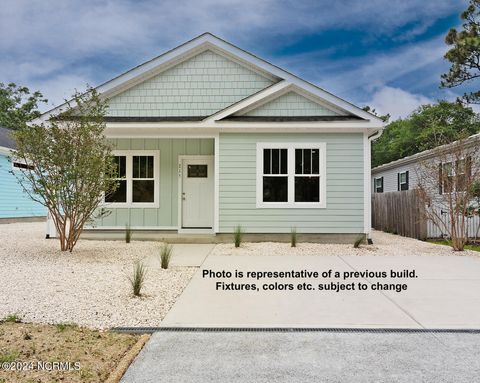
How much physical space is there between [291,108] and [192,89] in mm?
3291

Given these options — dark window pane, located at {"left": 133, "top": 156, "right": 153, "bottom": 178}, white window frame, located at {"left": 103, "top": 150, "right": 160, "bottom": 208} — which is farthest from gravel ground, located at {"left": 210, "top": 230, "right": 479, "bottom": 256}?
dark window pane, located at {"left": 133, "top": 156, "right": 153, "bottom": 178}

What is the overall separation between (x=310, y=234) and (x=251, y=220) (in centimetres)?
168

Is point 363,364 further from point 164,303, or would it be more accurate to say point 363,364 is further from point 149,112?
point 149,112

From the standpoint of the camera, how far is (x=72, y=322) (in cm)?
434

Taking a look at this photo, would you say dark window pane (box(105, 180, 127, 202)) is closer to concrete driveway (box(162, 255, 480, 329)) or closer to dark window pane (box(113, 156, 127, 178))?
dark window pane (box(113, 156, 127, 178))

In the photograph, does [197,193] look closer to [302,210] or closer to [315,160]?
[302,210]

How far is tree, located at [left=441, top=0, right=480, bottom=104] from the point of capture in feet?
68.3

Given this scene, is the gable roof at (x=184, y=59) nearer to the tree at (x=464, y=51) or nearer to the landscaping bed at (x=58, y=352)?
the landscaping bed at (x=58, y=352)

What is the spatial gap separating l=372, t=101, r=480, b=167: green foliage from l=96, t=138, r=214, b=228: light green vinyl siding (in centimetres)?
2046

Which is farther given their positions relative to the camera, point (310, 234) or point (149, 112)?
point (149, 112)

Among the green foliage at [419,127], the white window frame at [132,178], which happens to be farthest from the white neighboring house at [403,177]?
the white window frame at [132,178]

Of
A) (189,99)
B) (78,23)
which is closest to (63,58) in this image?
(78,23)

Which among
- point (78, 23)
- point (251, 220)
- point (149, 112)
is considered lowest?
point (251, 220)

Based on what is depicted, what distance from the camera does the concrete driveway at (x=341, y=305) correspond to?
443cm
